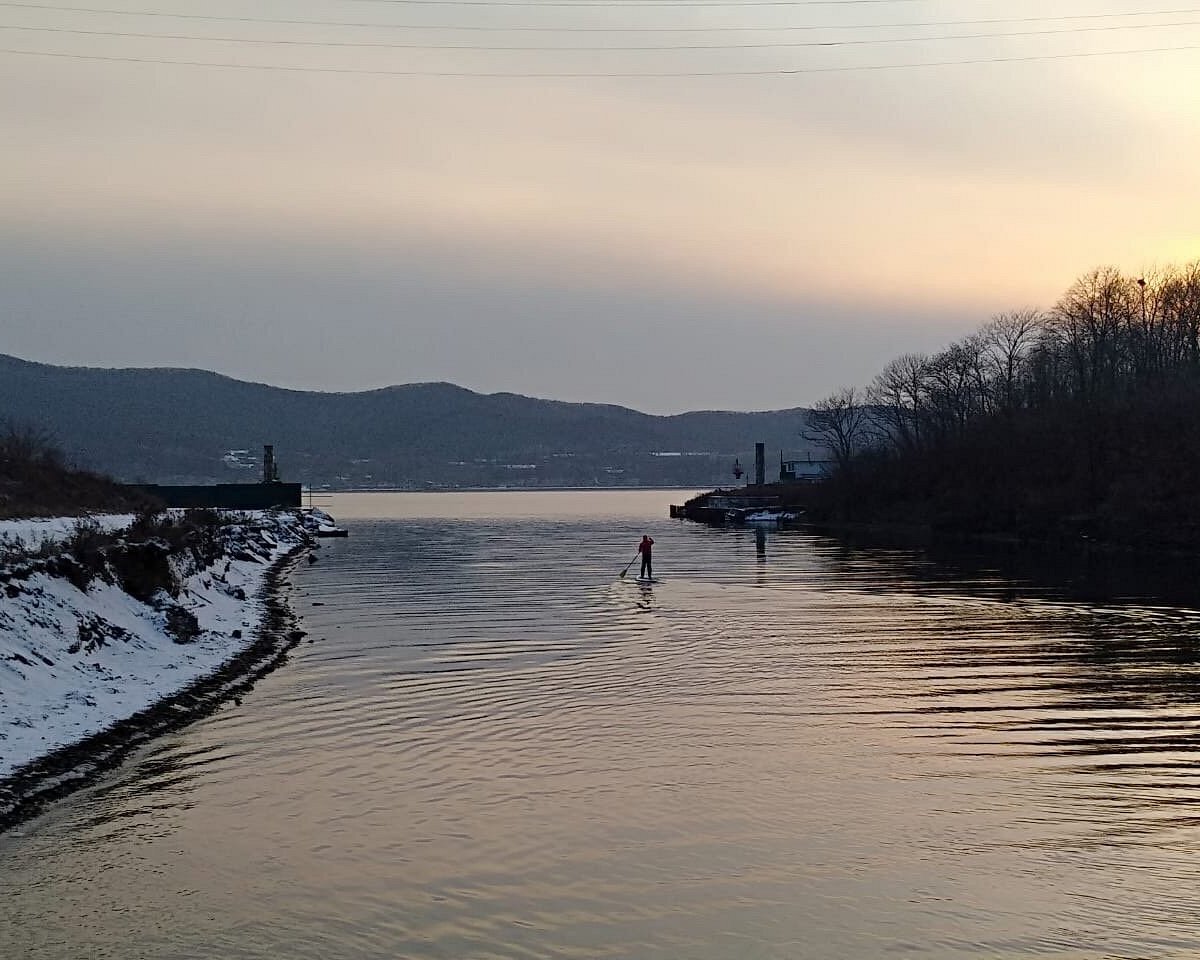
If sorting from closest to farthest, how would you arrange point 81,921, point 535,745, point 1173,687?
1. point 81,921
2. point 535,745
3. point 1173,687

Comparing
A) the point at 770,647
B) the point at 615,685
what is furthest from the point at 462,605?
the point at 615,685

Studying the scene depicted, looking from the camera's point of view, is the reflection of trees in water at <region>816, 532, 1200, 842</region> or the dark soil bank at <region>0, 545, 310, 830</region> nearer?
the dark soil bank at <region>0, 545, 310, 830</region>

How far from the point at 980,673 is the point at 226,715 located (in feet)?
42.9

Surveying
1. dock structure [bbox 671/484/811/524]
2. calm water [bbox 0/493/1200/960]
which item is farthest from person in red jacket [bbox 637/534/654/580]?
dock structure [bbox 671/484/811/524]

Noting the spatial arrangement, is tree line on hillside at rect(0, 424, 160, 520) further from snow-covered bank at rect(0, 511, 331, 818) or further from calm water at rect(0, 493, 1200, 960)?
calm water at rect(0, 493, 1200, 960)

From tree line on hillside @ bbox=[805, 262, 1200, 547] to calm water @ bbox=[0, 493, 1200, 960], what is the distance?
44.2 m

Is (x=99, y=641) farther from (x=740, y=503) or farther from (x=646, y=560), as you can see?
(x=740, y=503)

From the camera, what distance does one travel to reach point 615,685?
21.3 metres

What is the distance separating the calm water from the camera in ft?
31.8

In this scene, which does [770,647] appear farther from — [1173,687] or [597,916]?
[597,916]

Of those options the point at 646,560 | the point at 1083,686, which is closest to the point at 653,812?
the point at 1083,686

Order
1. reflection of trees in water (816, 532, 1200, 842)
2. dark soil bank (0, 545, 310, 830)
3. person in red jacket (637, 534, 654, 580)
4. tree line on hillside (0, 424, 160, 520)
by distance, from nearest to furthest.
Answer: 1. dark soil bank (0, 545, 310, 830)
2. reflection of trees in water (816, 532, 1200, 842)
3. tree line on hillside (0, 424, 160, 520)
4. person in red jacket (637, 534, 654, 580)

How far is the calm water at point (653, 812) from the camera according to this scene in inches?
381

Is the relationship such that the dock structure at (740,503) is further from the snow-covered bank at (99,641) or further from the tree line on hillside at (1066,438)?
the snow-covered bank at (99,641)
